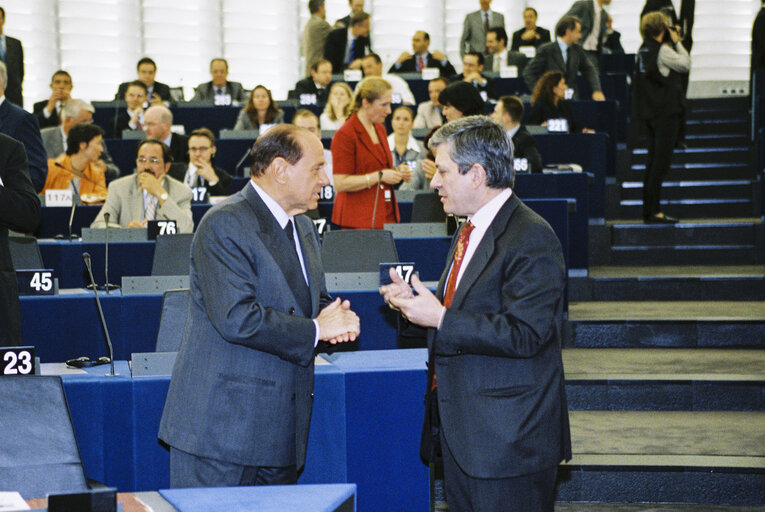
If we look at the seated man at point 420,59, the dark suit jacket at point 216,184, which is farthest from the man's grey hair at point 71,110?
the seated man at point 420,59

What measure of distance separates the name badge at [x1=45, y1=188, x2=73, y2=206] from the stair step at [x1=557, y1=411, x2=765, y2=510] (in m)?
3.66

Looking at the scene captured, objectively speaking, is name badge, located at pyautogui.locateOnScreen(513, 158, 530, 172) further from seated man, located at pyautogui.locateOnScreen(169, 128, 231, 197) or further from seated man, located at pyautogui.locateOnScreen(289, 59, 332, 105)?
seated man, located at pyautogui.locateOnScreen(289, 59, 332, 105)

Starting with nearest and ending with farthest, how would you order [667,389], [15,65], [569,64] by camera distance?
[667,389]
[15,65]
[569,64]

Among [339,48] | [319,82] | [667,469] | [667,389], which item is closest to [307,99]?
[319,82]

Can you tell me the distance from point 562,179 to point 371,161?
1.46 meters

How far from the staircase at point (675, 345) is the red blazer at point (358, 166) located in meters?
1.16

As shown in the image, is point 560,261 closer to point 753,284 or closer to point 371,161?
point 371,161

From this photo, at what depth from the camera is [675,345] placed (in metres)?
5.29

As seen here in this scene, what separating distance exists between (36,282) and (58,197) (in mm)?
2329

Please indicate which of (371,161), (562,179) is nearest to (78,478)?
(371,161)

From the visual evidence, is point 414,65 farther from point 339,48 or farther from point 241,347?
point 241,347

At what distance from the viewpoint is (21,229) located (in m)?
3.14

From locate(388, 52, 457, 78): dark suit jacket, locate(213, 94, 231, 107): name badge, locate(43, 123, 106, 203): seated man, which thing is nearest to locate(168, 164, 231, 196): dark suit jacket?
locate(43, 123, 106, 203): seated man

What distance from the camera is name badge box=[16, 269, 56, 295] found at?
13.9ft
